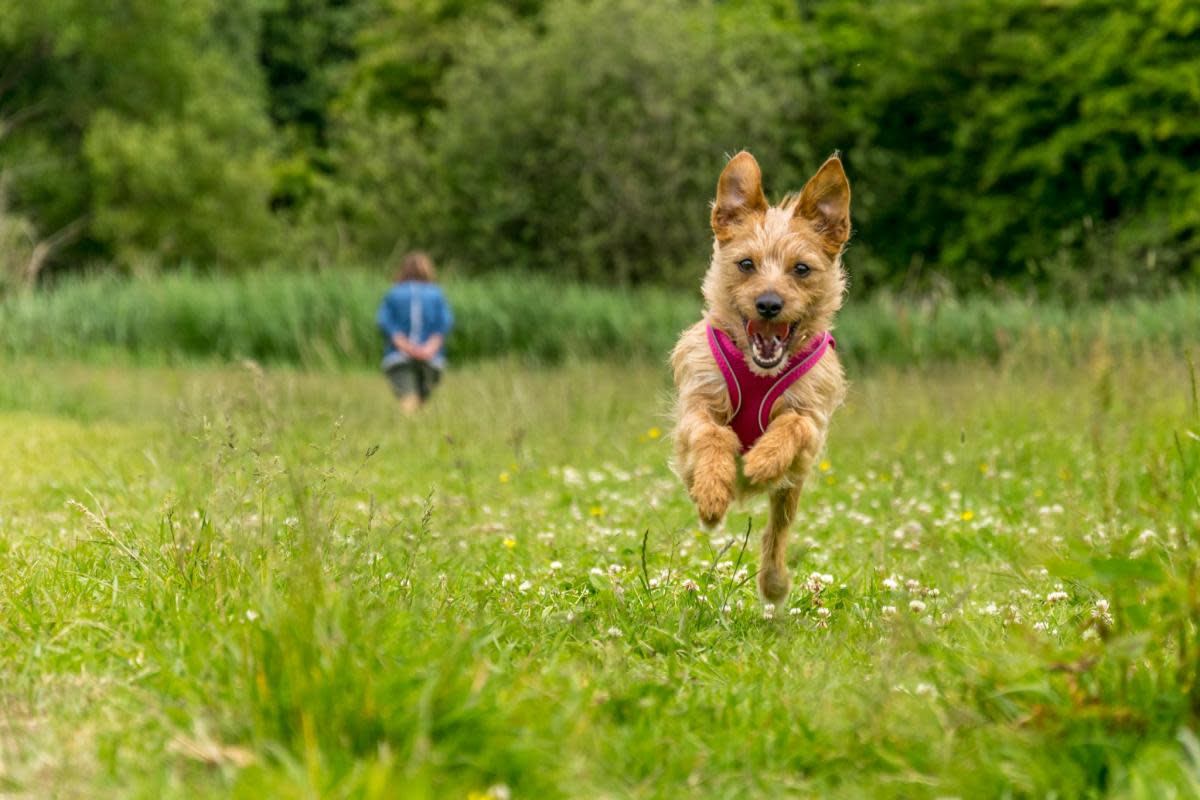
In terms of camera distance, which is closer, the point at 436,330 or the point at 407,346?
the point at 407,346

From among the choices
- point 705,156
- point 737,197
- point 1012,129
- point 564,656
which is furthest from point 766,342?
point 1012,129

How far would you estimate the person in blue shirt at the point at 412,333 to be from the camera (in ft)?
43.8

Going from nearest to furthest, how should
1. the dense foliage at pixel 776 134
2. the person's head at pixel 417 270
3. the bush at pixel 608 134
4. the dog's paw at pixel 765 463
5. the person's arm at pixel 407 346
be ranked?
the dog's paw at pixel 765 463 < the person's arm at pixel 407 346 < the person's head at pixel 417 270 < the dense foliage at pixel 776 134 < the bush at pixel 608 134

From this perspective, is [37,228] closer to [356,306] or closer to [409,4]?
[409,4]

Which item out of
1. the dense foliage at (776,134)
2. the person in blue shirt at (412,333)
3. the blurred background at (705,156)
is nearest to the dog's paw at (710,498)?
the person in blue shirt at (412,333)

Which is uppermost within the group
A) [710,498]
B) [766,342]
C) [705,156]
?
[766,342]

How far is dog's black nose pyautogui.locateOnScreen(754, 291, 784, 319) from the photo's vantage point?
485cm

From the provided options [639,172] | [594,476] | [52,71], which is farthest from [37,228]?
[594,476]

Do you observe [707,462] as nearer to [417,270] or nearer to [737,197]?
[737,197]

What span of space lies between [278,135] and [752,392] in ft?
129

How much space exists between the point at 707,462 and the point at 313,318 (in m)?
16.1

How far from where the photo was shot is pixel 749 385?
16.3ft

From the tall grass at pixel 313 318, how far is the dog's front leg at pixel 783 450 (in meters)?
11.9

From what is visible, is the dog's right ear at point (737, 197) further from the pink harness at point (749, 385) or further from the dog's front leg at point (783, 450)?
the dog's front leg at point (783, 450)
